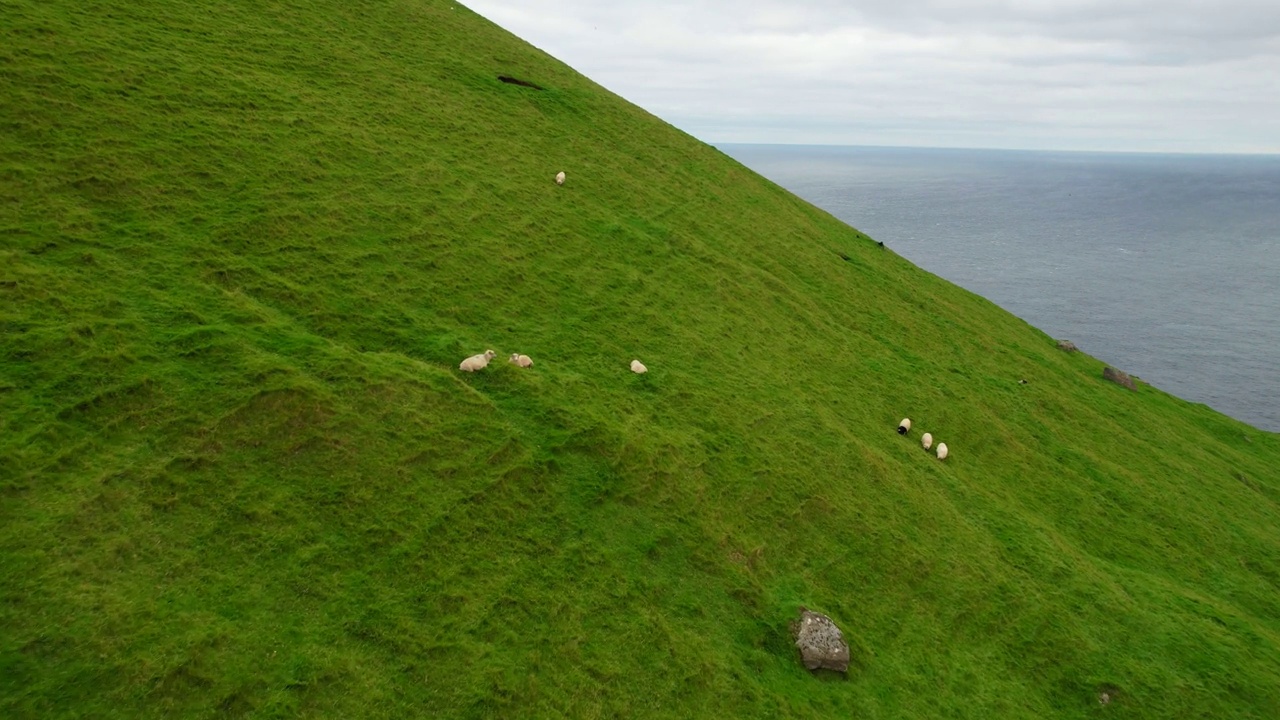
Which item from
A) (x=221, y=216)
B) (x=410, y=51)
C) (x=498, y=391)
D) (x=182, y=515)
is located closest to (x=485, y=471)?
(x=498, y=391)

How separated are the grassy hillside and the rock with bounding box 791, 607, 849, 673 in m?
0.29

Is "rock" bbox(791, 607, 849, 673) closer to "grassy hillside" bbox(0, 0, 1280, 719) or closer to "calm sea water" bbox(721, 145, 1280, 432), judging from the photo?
"grassy hillside" bbox(0, 0, 1280, 719)

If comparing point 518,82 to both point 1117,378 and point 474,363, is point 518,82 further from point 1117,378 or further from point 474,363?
point 1117,378

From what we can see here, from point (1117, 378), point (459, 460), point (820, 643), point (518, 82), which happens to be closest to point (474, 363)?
point (459, 460)

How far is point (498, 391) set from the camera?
14375 millimetres

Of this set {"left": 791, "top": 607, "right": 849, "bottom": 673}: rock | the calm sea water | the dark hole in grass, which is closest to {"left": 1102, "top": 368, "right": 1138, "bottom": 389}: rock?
the calm sea water

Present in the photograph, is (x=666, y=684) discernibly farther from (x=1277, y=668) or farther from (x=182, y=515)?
(x=1277, y=668)

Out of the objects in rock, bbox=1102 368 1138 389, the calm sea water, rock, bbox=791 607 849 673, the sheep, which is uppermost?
the calm sea water

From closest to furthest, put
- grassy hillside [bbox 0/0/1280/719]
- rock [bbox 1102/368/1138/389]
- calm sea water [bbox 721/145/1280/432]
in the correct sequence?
grassy hillside [bbox 0/0/1280/719] < rock [bbox 1102/368/1138/389] < calm sea water [bbox 721/145/1280/432]

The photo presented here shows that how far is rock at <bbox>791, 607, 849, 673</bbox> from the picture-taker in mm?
12188

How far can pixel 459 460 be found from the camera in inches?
488

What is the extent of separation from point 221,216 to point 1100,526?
2642 cm

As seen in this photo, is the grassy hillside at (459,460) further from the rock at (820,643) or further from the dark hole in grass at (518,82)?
the dark hole in grass at (518,82)

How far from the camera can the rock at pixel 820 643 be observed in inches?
480
